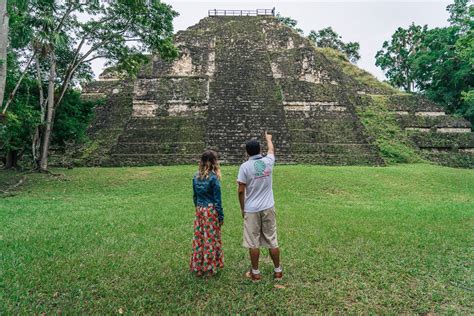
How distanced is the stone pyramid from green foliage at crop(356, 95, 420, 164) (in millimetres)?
123

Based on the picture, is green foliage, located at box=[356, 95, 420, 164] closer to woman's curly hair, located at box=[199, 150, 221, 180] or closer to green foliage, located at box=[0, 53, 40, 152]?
woman's curly hair, located at box=[199, 150, 221, 180]

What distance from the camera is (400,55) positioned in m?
33.3

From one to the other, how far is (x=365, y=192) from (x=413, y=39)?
28.4 meters

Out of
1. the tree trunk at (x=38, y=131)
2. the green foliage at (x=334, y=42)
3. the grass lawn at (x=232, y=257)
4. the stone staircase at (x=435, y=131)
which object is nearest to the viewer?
the grass lawn at (x=232, y=257)

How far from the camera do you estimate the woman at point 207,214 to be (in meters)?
3.87

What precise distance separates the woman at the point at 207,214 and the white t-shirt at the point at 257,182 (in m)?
0.33

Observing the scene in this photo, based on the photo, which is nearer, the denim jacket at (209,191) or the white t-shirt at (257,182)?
the white t-shirt at (257,182)

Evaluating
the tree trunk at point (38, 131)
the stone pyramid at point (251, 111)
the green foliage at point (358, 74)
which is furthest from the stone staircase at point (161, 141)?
the green foliage at point (358, 74)

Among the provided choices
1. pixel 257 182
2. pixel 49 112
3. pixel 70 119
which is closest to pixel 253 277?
pixel 257 182

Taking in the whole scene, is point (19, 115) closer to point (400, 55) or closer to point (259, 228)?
point (259, 228)

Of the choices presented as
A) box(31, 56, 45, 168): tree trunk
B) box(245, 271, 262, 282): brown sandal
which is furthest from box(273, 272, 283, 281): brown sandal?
box(31, 56, 45, 168): tree trunk

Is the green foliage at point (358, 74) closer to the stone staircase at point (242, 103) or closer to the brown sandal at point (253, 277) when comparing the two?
the stone staircase at point (242, 103)

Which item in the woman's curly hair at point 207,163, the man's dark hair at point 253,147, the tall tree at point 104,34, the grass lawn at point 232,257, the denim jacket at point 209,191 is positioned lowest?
the grass lawn at point 232,257

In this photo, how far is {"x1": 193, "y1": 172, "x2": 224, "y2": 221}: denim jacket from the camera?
3.84 m
